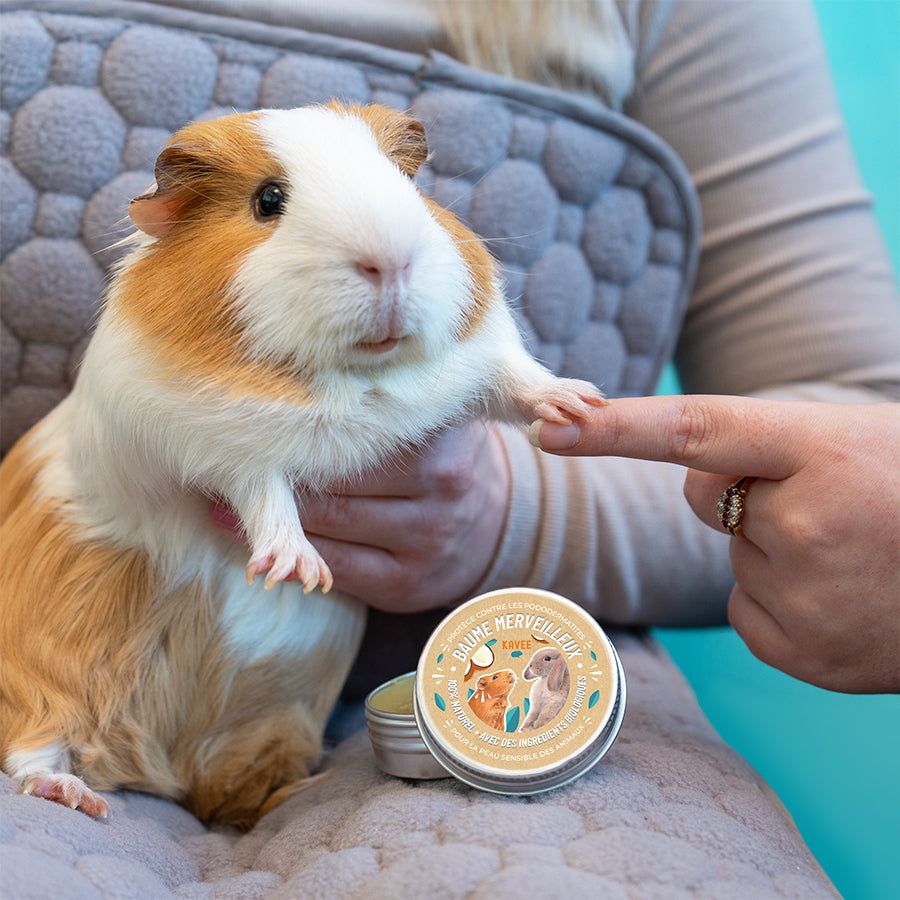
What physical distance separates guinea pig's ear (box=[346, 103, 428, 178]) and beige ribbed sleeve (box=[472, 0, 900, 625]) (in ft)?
1.44

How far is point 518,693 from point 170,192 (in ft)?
1.71

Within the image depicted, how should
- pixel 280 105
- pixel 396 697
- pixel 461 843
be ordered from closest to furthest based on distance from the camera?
pixel 461 843 → pixel 396 697 → pixel 280 105

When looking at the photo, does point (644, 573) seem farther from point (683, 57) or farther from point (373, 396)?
point (683, 57)

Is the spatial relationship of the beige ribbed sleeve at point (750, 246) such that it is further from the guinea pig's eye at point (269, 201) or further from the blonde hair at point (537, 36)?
the guinea pig's eye at point (269, 201)

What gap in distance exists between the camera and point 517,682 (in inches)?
30.7

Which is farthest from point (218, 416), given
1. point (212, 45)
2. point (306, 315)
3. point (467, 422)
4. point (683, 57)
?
point (683, 57)

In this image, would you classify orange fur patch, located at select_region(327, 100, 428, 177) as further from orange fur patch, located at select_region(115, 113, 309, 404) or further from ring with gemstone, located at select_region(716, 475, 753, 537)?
ring with gemstone, located at select_region(716, 475, 753, 537)

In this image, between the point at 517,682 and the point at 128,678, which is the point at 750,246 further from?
the point at 128,678

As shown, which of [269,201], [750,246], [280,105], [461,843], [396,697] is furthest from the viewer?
[750,246]

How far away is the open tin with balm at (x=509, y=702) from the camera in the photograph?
0.74 metres

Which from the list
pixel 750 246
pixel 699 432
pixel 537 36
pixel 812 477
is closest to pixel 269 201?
pixel 699 432

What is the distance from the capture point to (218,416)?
771 millimetres

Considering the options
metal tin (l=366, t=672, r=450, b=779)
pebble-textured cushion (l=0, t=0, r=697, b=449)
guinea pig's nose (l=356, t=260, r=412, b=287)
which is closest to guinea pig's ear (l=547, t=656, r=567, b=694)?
metal tin (l=366, t=672, r=450, b=779)

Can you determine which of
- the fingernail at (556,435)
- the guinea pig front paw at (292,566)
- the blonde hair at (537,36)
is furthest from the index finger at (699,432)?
the blonde hair at (537,36)
